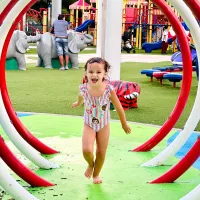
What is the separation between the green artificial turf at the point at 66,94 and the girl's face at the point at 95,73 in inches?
125

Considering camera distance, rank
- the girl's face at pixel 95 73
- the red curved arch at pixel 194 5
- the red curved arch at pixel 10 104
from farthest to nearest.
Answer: the red curved arch at pixel 10 104 < the girl's face at pixel 95 73 < the red curved arch at pixel 194 5

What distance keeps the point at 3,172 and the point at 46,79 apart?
9562mm

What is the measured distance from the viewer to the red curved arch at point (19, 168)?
11.9 feet

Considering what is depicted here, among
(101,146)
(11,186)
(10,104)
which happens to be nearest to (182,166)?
(101,146)

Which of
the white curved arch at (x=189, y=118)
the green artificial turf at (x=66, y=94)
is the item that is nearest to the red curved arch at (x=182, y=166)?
the white curved arch at (x=189, y=118)

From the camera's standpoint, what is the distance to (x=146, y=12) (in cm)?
2828

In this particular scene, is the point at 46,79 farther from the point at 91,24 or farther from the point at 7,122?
the point at 91,24

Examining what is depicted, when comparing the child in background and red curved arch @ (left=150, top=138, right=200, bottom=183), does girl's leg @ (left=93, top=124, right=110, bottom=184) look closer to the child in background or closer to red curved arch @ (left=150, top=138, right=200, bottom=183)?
the child in background

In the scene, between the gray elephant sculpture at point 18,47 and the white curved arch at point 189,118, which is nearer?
the white curved arch at point 189,118

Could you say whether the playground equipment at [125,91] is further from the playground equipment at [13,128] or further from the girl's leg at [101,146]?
the girl's leg at [101,146]

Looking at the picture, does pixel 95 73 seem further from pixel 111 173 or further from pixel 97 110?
pixel 111 173

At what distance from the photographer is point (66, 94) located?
1029 centimetres

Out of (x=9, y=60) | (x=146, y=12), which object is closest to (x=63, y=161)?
(x=9, y=60)

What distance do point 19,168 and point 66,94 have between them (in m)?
6.49
